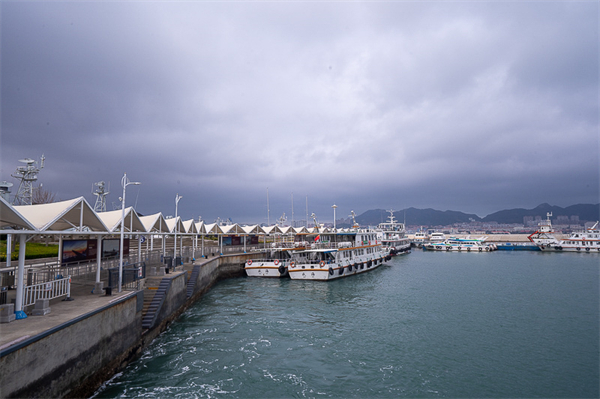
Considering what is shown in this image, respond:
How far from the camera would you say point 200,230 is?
1805 inches

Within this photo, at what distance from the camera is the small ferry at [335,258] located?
36.4m

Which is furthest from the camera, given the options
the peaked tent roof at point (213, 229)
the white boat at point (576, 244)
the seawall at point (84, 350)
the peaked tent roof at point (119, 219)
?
the white boat at point (576, 244)

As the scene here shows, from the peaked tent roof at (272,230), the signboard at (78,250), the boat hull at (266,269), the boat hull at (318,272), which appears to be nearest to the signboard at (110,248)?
the signboard at (78,250)

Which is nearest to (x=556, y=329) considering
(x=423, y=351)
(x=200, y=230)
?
(x=423, y=351)

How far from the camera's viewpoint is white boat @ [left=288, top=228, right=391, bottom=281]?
36.4 m

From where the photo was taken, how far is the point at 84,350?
1098 centimetres

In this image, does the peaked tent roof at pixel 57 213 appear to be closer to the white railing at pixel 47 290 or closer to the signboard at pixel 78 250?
the white railing at pixel 47 290

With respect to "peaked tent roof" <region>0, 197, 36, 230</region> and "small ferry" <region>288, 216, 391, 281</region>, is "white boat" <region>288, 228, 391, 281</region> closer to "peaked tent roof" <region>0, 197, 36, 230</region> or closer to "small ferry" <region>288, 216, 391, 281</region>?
"small ferry" <region>288, 216, 391, 281</region>

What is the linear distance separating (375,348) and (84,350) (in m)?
13.0

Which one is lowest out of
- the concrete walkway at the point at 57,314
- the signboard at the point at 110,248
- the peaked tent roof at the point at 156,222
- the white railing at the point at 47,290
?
the concrete walkway at the point at 57,314

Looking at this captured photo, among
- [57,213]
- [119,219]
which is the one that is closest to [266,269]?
[119,219]

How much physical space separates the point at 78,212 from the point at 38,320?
5894 millimetres

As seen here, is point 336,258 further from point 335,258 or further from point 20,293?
point 20,293

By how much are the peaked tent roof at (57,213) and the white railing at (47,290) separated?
7.94 feet
